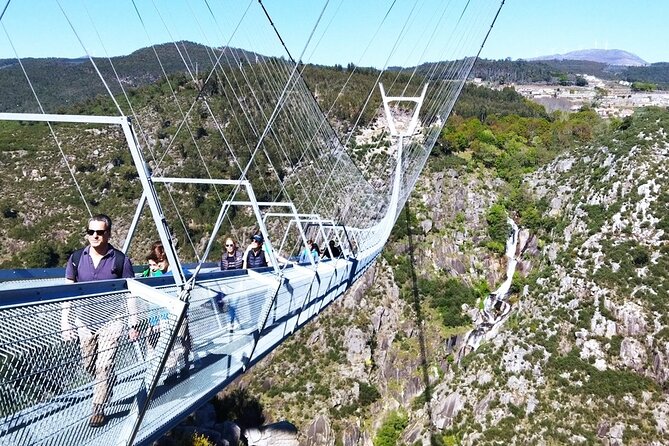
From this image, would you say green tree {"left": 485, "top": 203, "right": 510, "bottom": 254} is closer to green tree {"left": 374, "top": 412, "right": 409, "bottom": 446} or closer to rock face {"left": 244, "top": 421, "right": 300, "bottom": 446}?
green tree {"left": 374, "top": 412, "right": 409, "bottom": 446}

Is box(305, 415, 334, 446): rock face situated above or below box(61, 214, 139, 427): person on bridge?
below

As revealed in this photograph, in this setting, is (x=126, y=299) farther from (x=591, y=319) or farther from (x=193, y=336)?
(x=591, y=319)

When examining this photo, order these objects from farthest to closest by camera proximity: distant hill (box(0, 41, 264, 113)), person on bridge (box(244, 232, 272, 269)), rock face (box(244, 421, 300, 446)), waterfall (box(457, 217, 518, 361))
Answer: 1. distant hill (box(0, 41, 264, 113))
2. waterfall (box(457, 217, 518, 361))
3. rock face (box(244, 421, 300, 446))
4. person on bridge (box(244, 232, 272, 269))

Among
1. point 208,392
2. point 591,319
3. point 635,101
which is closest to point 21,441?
point 208,392

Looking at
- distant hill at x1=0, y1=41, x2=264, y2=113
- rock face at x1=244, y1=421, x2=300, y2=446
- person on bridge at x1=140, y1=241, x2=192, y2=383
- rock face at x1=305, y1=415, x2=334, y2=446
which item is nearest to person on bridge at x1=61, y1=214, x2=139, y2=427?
person on bridge at x1=140, y1=241, x2=192, y2=383

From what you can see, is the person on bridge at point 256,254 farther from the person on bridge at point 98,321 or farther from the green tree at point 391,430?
the green tree at point 391,430

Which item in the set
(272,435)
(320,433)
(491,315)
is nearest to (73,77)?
(491,315)

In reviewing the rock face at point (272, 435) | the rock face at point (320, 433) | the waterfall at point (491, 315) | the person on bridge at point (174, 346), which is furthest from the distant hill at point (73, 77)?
the person on bridge at point (174, 346)

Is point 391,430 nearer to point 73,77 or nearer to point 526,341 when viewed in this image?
point 526,341
